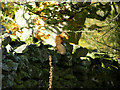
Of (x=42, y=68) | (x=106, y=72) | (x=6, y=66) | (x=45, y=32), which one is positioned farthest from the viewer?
(x=106, y=72)

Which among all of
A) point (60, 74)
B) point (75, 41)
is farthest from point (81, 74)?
point (75, 41)

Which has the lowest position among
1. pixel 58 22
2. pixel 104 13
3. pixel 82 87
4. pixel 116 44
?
pixel 82 87

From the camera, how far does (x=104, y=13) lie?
195 cm

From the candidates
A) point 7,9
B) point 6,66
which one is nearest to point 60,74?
point 6,66

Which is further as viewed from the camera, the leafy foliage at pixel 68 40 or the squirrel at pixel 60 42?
the squirrel at pixel 60 42

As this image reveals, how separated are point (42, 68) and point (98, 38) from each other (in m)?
0.85

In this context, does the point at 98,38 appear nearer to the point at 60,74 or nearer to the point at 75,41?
the point at 75,41

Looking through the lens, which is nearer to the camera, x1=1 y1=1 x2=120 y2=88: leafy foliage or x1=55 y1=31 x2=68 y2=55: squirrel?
x1=1 y1=1 x2=120 y2=88: leafy foliage

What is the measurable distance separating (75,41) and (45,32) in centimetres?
46

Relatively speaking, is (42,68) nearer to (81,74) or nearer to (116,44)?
(81,74)

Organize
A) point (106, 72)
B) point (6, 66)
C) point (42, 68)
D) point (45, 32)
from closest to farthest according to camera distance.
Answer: point (6, 66), point (42, 68), point (45, 32), point (106, 72)

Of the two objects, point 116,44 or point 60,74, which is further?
point 116,44

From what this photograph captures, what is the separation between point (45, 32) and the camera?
1.72 metres

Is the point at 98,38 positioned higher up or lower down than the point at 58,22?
lower down
